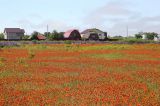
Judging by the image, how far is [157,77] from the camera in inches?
747

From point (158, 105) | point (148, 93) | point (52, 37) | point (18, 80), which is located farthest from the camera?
point (52, 37)

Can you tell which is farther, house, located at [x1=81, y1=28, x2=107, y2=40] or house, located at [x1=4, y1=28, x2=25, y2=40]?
house, located at [x1=81, y1=28, x2=107, y2=40]

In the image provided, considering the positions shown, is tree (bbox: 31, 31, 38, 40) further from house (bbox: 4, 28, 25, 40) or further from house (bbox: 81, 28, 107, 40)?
house (bbox: 81, 28, 107, 40)

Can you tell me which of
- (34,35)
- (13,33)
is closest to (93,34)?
(34,35)

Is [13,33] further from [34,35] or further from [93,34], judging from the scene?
[93,34]

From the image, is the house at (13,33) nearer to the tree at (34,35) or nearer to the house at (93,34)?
the tree at (34,35)

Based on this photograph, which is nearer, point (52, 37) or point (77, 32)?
point (52, 37)

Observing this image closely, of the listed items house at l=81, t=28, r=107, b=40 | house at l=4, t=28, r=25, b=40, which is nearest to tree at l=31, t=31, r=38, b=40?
house at l=4, t=28, r=25, b=40

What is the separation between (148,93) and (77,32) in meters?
91.6

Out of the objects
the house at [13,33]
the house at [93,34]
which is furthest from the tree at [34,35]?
the house at [93,34]

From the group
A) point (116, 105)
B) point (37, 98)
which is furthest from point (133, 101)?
point (37, 98)

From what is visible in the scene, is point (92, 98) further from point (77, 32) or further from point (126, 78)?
point (77, 32)

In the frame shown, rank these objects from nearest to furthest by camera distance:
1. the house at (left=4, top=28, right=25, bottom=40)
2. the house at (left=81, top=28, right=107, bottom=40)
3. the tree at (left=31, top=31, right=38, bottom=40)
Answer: the tree at (left=31, top=31, right=38, bottom=40), the house at (left=4, top=28, right=25, bottom=40), the house at (left=81, top=28, right=107, bottom=40)

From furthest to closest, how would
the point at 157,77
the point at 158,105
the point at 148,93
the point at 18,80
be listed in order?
the point at 157,77 → the point at 18,80 → the point at 148,93 → the point at 158,105
